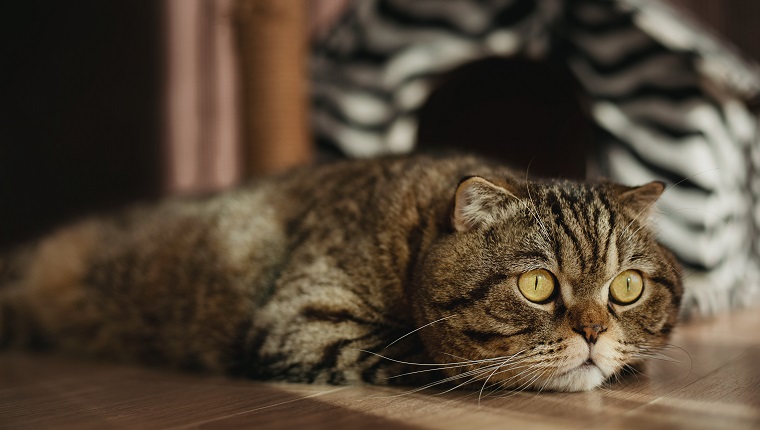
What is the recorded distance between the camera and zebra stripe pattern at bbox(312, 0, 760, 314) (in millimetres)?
2463

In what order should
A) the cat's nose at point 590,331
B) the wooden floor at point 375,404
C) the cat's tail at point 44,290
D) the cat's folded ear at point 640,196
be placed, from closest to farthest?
the wooden floor at point 375,404, the cat's nose at point 590,331, the cat's folded ear at point 640,196, the cat's tail at point 44,290

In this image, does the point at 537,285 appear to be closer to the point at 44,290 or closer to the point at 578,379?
the point at 578,379

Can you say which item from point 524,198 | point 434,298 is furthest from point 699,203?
point 434,298

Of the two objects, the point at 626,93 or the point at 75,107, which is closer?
the point at 626,93

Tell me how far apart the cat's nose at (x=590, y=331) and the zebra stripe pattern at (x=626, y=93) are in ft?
4.09

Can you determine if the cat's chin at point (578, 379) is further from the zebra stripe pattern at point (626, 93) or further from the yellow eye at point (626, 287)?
the zebra stripe pattern at point (626, 93)

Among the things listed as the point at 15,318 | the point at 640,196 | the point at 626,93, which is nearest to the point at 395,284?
the point at 640,196

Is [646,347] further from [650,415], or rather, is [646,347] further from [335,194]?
[335,194]

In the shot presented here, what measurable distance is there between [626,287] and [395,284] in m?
0.49

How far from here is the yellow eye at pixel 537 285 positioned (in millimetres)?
1270

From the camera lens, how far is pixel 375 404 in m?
1.22

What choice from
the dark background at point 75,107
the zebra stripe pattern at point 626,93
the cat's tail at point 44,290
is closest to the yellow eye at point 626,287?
the zebra stripe pattern at point 626,93

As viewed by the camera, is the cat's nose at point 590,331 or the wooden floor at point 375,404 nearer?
the wooden floor at point 375,404

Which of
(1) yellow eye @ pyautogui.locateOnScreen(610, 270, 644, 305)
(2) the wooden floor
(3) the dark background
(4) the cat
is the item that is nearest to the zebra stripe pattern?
(4) the cat
